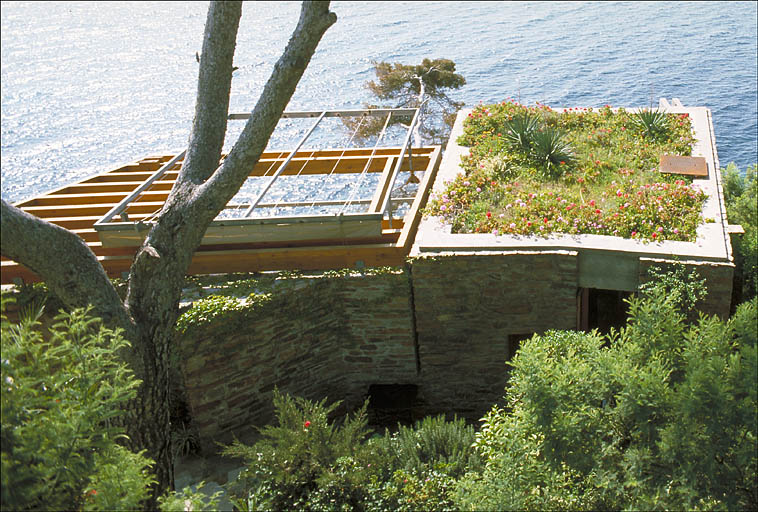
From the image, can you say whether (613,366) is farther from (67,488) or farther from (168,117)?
(168,117)

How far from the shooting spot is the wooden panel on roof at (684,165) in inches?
421

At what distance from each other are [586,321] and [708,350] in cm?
487

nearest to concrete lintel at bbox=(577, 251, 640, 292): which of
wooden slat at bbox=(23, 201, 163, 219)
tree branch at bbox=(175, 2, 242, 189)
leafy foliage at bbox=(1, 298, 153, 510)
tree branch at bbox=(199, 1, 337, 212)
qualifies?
tree branch at bbox=(199, 1, 337, 212)

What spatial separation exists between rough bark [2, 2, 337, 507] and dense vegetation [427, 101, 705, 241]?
377cm

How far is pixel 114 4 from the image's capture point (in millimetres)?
48000

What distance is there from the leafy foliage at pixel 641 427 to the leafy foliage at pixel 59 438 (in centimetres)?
293

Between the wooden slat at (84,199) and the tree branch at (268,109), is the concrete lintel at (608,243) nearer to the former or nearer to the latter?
the tree branch at (268,109)

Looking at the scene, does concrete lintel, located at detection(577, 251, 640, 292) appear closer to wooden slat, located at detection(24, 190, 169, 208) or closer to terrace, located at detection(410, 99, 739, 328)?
terrace, located at detection(410, 99, 739, 328)

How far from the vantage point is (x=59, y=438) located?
4.69 m

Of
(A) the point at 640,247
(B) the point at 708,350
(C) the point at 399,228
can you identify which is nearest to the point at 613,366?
(B) the point at 708,350

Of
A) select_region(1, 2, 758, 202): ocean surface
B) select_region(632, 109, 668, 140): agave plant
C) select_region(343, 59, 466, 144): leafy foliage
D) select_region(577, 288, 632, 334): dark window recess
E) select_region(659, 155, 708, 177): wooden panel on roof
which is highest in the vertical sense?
select_region(1, 2, 758, 202): ocean surface

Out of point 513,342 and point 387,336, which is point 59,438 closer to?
point 387,336

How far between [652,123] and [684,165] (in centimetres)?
186

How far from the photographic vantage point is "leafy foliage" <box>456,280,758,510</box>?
5.31 metres
